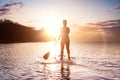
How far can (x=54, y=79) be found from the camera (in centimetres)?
1077

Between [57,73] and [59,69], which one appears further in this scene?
[59,69]

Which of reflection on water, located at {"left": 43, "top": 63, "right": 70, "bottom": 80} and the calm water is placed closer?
reflection on water, located at {"left": 43, "top": 63, "right": 70, "bottom": 80}

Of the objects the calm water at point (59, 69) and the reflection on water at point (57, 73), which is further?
the calm water at point (59, 69)

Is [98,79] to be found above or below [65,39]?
below

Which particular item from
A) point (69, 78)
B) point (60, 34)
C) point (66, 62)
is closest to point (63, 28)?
point (60, 34)

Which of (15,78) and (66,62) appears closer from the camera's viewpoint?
(15,78)

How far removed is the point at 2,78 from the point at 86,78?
14.8 ft

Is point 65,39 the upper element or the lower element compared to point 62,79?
upper

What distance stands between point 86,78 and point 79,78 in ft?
1.23

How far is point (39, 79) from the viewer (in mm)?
10914

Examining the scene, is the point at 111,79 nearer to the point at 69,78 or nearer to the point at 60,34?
the point at 69,78

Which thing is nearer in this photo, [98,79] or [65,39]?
[98,79]

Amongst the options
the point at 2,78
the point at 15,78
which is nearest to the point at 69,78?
the point at 15,78

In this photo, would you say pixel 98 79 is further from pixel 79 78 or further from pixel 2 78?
pixel 2 78
